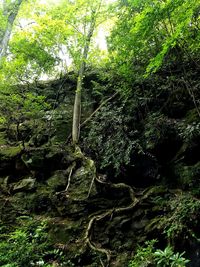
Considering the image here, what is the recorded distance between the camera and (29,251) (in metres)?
5.61

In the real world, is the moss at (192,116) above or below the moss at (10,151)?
above

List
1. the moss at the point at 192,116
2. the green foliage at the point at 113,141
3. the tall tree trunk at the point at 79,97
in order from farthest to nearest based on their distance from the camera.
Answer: the tall tree trunk at the point at 79,97, the green foliage at the point at 113,141, the moss at the point at 192,116

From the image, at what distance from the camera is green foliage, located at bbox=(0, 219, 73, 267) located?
542 cm

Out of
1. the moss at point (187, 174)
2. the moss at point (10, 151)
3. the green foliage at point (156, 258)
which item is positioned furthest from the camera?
the moss at point (10, 151)

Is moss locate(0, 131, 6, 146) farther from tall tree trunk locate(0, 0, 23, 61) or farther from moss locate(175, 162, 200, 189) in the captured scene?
moss locate(175, 162, 200, 189)

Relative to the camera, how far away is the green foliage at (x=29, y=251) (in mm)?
5422

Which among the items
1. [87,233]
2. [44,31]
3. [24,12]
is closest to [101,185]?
[87,233]

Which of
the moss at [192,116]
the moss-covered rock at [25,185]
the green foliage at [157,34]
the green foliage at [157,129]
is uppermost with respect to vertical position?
the green foliage at [157,34]

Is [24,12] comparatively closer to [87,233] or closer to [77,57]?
[77,57]

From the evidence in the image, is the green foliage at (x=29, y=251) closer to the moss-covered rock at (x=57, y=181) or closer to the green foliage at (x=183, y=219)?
the moss-covered rock at (x=57, y=181)

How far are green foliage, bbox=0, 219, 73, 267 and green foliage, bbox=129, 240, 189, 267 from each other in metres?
1.62

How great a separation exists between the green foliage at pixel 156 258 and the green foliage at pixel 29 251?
5.31ft

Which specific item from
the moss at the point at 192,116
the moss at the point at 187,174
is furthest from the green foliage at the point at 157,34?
the moss at the point at 187,174

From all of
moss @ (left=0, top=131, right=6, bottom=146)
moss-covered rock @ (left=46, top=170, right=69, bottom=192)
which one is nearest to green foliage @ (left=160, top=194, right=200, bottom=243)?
moss-covered rock @ (left=46, top=170, right=69, bottom=192)
